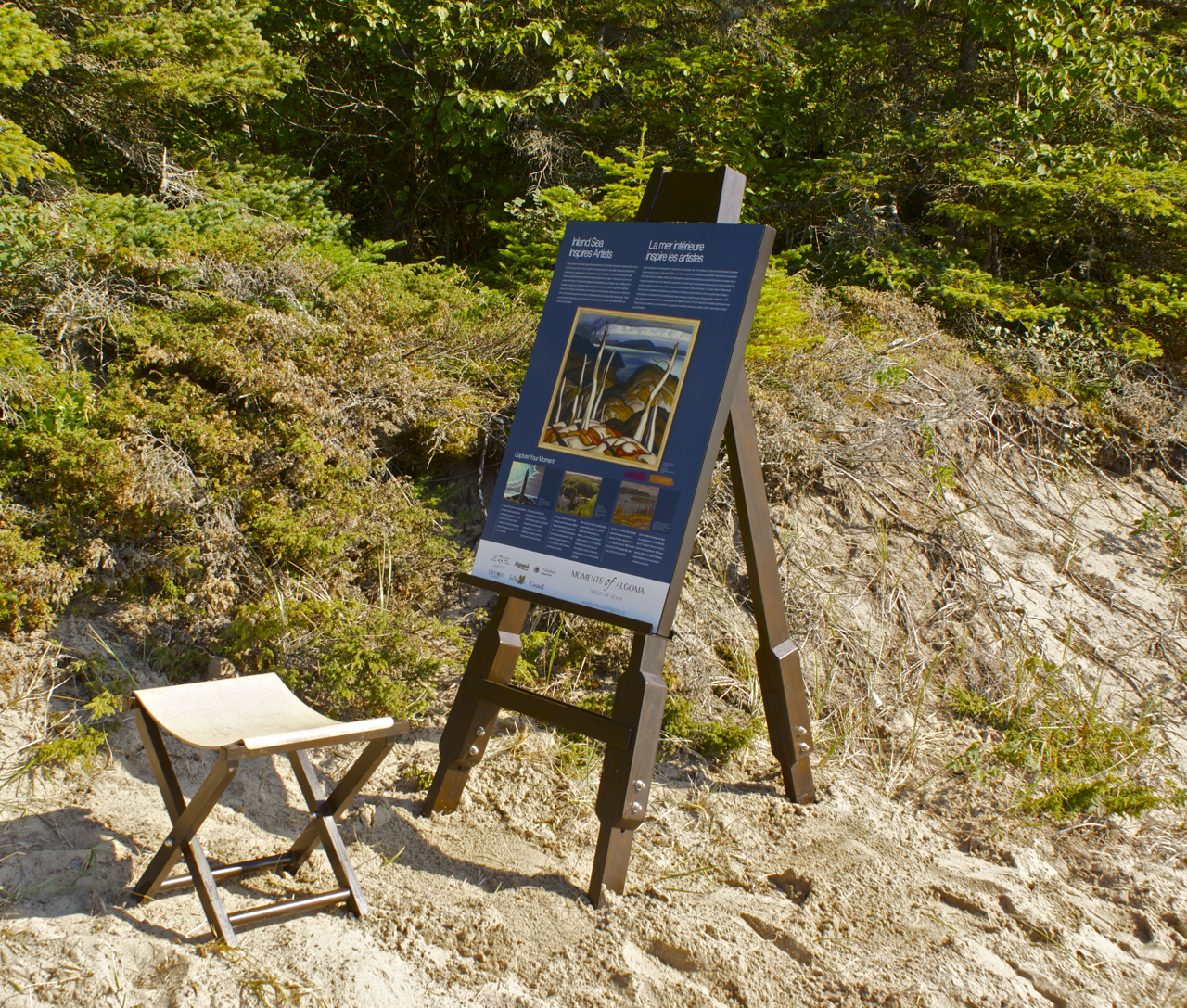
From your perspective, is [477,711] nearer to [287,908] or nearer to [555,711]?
[555,711]

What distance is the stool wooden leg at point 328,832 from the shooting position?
2852 millimetres

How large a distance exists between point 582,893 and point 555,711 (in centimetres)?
65

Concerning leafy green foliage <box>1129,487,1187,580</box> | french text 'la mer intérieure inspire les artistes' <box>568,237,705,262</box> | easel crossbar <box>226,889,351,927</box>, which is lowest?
easel crossbar <box>226,889,351,927</box>

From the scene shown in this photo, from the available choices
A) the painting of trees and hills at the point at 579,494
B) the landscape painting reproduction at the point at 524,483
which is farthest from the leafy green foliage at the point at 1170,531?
the landscape painting reproduction at the point at 524,483

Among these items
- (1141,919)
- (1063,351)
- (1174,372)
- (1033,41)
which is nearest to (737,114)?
(1033,41)

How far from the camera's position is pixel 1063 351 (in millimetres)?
7430

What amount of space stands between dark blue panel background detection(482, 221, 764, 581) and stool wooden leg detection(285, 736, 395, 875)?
0.93 meters

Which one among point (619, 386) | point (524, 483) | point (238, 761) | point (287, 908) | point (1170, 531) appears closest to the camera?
point (238, 761)

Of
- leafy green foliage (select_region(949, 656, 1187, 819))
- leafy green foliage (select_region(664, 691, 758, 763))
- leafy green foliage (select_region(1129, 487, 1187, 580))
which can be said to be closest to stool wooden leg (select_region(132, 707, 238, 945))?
leafy green foliage (select_region(664, 691, 758, 763))

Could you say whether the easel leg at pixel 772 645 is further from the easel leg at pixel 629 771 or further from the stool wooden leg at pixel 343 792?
the stool wooden leg at pixel 343 792

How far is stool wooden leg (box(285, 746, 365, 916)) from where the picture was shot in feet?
9.36

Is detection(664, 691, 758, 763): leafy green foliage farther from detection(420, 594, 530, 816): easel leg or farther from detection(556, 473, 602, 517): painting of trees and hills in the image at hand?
detection(556, 473, 602, 517): painting of trees and hills

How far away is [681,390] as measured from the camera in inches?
123

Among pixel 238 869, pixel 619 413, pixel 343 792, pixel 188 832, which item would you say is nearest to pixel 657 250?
pixel 619 413
